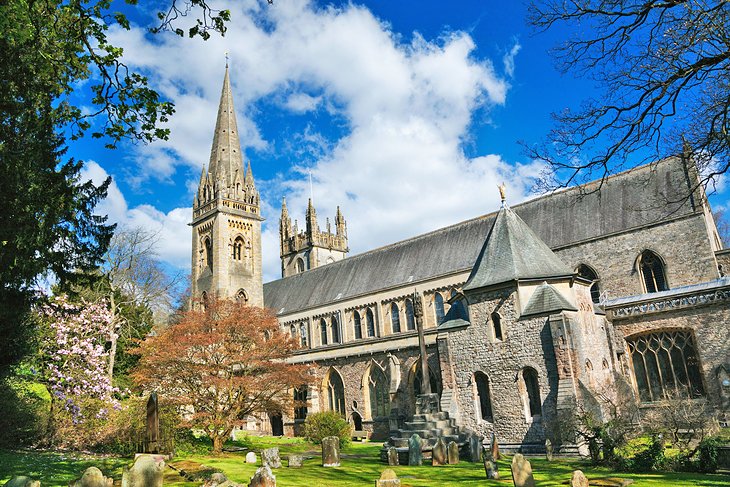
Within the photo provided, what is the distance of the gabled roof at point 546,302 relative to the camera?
2101 centimetres

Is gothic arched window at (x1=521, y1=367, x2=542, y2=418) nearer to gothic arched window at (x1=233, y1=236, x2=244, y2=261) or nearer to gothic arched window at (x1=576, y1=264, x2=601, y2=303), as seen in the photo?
gothic arched window at (x1=576, y1=264, x2=601, y2=303)

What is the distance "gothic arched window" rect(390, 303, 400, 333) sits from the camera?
3597cm

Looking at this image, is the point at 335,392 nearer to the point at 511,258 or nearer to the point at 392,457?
the point at 511,258

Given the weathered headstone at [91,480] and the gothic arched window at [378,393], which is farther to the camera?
the gothic arched window at [378,393]

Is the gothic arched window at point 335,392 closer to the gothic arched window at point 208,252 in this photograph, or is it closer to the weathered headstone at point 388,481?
the gothic arched window at point 208,252

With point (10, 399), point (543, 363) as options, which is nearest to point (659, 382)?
point (543, 363)

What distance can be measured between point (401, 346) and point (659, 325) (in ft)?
45.3

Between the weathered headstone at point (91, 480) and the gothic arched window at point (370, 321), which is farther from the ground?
the gothic arched window at point (370, 321)

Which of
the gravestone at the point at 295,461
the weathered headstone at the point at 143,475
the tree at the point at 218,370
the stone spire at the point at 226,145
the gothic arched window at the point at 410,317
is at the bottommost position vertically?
the gravestone at the point at 295,461

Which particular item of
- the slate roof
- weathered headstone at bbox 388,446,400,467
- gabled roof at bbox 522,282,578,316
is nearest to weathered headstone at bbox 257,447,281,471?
weathered headstone at bbox 388,446,400,467

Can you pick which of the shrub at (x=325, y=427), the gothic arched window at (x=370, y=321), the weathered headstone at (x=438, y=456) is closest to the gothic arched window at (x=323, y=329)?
→ the gothic arched window at (x=370, y=321)

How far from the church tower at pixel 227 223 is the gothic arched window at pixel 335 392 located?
41.4 ft

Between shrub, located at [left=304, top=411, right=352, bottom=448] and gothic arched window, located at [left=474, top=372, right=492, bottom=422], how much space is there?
27.7 ft

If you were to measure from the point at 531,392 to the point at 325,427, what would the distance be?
11901 millimetres
